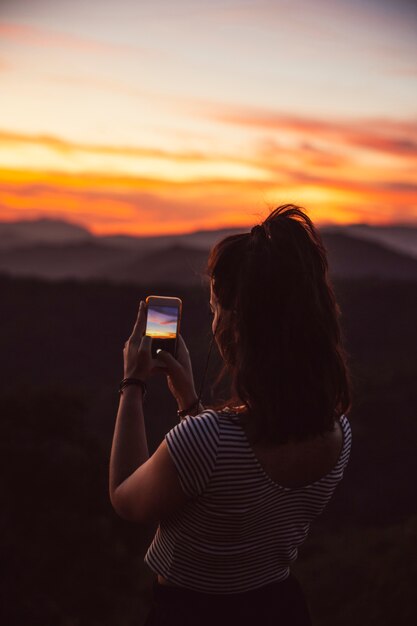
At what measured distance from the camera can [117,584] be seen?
657 centimetres

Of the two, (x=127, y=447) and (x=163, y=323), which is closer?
(x=127, y=447)

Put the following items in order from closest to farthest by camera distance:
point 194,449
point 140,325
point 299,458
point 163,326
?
1. point 194,449
2. point 299,458
3. point 140,325
4. point 163,326

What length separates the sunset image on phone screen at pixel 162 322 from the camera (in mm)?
1688

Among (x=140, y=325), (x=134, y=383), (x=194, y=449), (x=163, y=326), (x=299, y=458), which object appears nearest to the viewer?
(x=194, y=449)

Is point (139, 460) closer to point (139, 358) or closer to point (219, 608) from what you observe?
point (139, 358)

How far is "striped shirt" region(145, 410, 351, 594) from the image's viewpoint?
3.98 ft

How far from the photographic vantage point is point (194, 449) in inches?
47.4

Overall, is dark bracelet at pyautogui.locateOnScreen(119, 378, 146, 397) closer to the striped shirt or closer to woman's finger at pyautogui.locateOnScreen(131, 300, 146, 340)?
woman's finger at pyautogui.locateOnScreen(131, 300, 146, 340)

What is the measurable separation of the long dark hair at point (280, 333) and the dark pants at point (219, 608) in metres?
0.40

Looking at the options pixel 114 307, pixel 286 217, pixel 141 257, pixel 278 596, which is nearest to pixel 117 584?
pixel 278 596

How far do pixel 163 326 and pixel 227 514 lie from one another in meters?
0.60

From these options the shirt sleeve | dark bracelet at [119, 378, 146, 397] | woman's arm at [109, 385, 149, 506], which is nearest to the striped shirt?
the shirt sleeve

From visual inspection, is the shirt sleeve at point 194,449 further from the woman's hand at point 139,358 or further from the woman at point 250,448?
the woman's hand at point 139,358

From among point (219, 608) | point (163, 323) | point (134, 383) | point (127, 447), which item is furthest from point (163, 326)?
point (219, 608)
